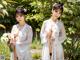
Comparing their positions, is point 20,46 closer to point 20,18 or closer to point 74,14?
point 20,18

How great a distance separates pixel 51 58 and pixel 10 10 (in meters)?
7.67

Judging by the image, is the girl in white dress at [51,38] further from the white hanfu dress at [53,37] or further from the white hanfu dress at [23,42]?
the white hanfu dress at [23,42]

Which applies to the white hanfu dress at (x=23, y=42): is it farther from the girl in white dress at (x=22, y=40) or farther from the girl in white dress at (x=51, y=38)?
the girl in white dress at (x=51, y=38)

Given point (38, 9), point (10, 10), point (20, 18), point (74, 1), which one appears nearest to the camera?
point (20, 18)

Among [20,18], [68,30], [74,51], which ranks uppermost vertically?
[20,18]

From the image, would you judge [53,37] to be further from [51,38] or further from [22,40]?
[22,40]

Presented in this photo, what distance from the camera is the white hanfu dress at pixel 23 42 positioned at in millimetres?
6699

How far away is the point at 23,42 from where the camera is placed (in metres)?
6.71

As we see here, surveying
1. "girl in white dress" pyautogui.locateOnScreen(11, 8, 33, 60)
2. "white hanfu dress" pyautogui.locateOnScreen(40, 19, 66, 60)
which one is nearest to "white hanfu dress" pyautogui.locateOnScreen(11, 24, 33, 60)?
"girl in white dress" pyautogui.locateOnScreen(11, 8, 33, 60)

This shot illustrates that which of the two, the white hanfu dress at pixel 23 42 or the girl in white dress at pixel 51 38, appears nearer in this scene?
the white hanfu dress at pixel 23 42

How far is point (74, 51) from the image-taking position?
8633 mm

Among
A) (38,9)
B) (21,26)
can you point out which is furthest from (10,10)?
(21,26)

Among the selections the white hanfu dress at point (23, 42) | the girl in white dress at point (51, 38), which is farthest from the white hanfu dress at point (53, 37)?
the white hanfu dress at point (23, 42)

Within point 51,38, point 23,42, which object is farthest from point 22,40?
point 51,38
